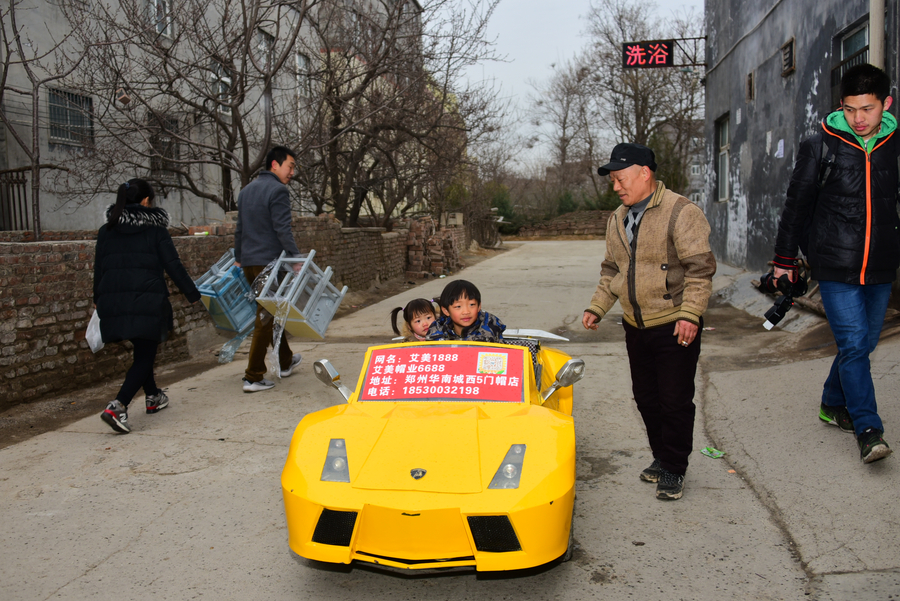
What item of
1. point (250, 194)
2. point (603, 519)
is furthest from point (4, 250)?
point (603, 519)

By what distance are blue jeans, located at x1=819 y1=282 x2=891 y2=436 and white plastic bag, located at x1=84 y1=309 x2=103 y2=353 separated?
489 cm

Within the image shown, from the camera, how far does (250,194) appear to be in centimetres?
625

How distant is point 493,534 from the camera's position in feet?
8.43

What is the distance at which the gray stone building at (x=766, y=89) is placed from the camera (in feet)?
27.3

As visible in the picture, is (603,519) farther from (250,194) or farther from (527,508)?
(250,194)

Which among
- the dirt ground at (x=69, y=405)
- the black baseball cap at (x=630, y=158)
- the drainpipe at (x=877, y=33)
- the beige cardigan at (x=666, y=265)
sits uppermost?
the drainpipe at (x=877, y=33)

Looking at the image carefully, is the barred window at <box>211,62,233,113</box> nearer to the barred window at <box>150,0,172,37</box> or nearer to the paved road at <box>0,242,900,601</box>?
the barred window at <box>150,0,172,37</box>

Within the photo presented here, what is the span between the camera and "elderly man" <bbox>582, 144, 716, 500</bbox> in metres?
3.47

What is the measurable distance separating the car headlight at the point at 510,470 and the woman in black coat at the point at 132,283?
11.1 ft

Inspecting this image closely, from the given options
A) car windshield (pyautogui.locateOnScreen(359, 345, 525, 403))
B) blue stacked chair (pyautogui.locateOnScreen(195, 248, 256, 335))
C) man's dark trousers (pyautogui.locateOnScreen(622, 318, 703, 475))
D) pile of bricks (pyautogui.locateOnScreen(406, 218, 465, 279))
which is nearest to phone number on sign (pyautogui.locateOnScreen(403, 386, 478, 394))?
car windshield (pyautogui.locateOnScreen(359, 345, 525, 403))

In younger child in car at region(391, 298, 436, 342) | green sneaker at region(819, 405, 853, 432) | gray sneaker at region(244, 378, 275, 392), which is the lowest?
gray sneaker at region(244, 378, 275, 392)

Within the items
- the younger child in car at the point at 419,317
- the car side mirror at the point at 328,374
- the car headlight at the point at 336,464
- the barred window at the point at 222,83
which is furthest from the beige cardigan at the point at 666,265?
the barred window at the point at 222,83

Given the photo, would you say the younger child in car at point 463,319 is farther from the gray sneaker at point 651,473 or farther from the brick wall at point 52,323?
the brick wall at point 52,323

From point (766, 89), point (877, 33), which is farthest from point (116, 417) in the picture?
point (766, 89)
